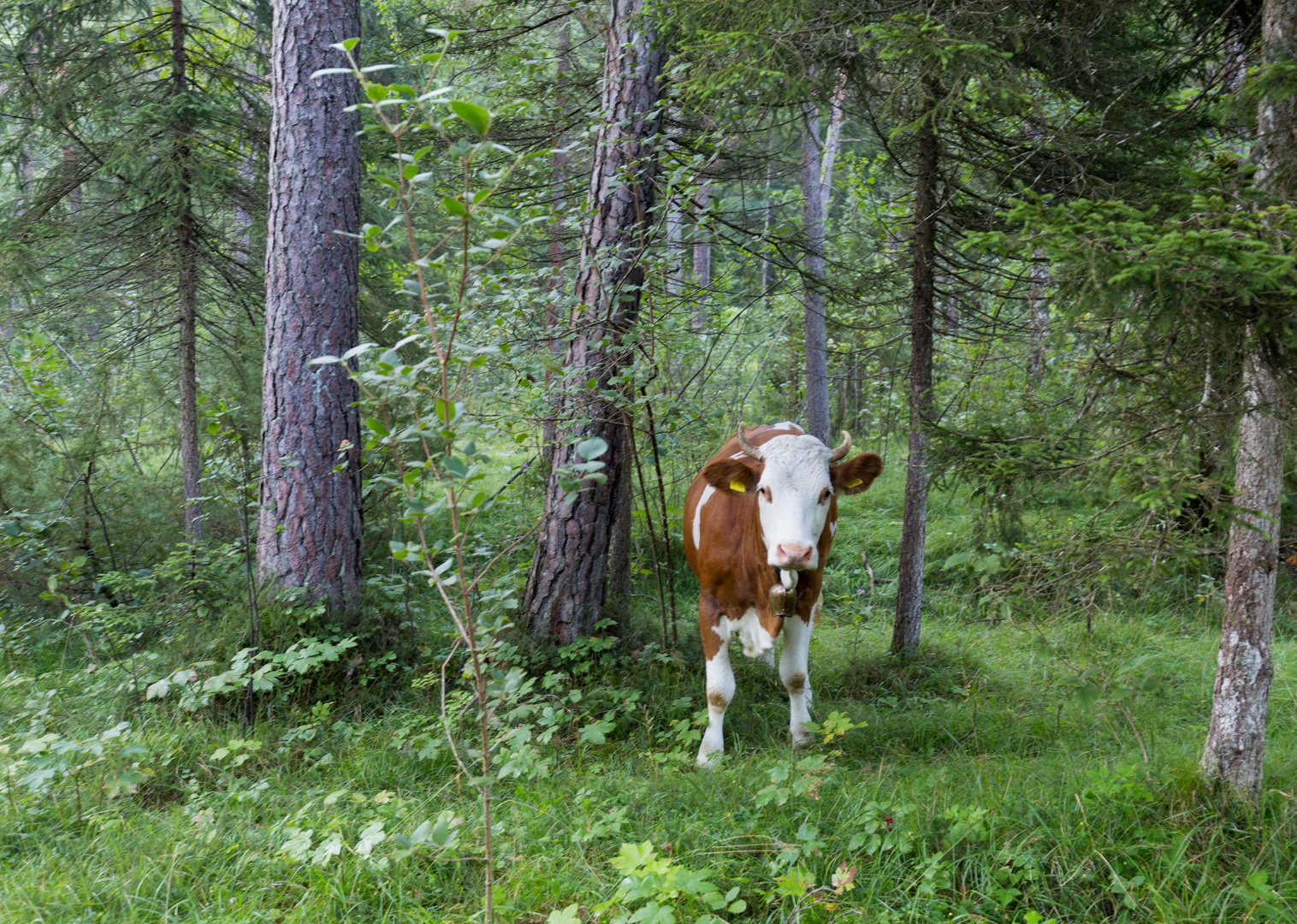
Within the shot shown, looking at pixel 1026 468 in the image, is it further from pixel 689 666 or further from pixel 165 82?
pixel 165 82

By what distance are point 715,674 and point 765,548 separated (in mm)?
826

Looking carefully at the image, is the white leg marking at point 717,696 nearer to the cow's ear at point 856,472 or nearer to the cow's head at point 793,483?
the cow's head at point 793,483

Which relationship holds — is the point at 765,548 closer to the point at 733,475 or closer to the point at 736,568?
the point at 736,568

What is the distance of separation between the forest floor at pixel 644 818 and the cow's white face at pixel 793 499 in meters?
0.82

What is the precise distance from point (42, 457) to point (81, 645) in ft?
7.81

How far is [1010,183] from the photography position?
207 inches

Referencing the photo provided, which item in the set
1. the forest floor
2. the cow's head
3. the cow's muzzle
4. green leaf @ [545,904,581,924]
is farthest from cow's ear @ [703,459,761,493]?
green leaf @ [545,904,581,924]

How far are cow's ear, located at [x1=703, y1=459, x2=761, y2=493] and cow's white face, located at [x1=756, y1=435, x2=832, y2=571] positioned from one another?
0.14 meters

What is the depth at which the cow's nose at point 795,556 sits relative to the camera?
395 cm

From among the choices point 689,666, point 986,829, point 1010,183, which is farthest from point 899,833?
point 1010,183

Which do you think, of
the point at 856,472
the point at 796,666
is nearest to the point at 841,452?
the point at 856,472

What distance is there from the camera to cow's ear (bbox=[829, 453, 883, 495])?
14.8 ft

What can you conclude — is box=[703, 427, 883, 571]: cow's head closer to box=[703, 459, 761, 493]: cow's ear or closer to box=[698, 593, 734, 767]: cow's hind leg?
box=[703, 459, 761, 493]: cow's ear

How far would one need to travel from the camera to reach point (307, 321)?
5422 millimetres
